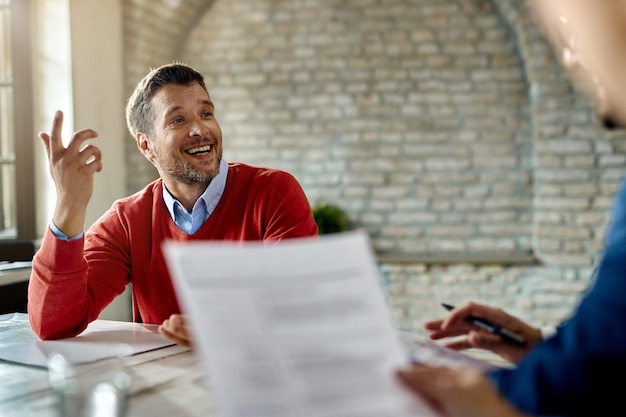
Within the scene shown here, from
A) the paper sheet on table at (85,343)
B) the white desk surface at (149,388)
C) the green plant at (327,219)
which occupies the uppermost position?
the white desk surface at (149,388)

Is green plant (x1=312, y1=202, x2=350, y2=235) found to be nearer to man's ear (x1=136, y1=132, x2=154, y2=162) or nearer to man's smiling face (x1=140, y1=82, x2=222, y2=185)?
man's ear (x1=136, y1=132, x2=154, y2=162)

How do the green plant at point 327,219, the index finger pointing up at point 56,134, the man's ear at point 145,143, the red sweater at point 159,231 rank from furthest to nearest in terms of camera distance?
A: the green plant at point 327,219 → the man's ear at point 145,143 → the red sweater at point 159,231 → the index finger pointing up at point 56,134

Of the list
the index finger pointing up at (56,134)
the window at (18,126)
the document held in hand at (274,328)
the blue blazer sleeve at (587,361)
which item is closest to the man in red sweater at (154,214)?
the index finger pointing up at (56,134)

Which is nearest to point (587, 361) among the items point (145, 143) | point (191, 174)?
point (191, 174)

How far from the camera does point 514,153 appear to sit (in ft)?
14.4

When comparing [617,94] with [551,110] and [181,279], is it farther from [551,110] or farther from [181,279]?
[551,110]

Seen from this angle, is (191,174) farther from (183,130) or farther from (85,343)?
(85,343)

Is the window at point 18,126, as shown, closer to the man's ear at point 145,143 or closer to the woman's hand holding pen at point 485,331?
the man's ear at point 145,143

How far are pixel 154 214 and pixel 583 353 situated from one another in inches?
59.5

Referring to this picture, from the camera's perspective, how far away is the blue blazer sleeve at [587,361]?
2.14ft

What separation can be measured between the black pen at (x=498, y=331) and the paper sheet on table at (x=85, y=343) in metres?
0.67

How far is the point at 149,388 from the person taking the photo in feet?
3.67

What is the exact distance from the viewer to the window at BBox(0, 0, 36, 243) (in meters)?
3.78

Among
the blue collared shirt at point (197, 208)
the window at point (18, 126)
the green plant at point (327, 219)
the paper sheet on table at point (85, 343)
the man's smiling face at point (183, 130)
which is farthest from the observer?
the green plant at point (327, 219)
